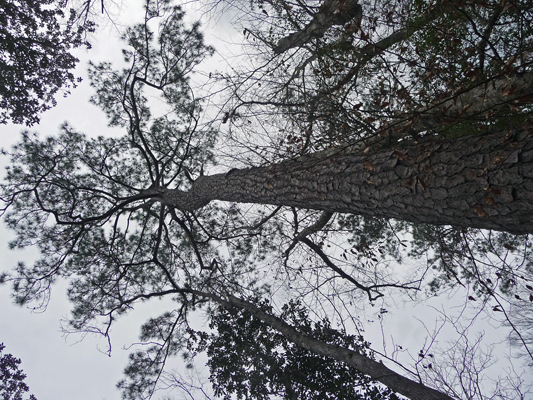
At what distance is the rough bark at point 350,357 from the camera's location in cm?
357

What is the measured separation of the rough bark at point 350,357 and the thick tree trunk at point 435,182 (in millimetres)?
2448

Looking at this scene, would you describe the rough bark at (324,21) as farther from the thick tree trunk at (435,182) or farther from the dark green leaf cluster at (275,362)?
the dark green leaf cluster at (275,362)

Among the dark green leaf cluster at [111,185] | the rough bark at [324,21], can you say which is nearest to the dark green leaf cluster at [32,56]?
the dark green leaf cluster at [111,185]

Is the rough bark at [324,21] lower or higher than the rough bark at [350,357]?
higher

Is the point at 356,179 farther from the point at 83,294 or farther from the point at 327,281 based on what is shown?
the point at 83,294

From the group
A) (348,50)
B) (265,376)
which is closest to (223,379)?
(265,376)

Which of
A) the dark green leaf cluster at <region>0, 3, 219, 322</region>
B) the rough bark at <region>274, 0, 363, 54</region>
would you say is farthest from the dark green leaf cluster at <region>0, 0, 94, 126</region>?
the rough bark at <region>274, 0, 363, 54</region>

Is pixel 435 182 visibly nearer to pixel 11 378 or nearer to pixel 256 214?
pixel 256 214

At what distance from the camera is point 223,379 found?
483 cm

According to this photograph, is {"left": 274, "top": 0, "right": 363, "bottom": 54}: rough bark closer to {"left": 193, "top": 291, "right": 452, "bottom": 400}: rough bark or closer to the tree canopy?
the tree canopy

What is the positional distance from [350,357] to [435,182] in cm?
324

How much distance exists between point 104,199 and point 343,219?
4.51 metres

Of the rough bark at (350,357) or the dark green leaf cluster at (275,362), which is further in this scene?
the dark green leaf cluster at (275,362)

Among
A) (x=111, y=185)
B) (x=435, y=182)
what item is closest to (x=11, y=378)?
(x=111, y=185)
